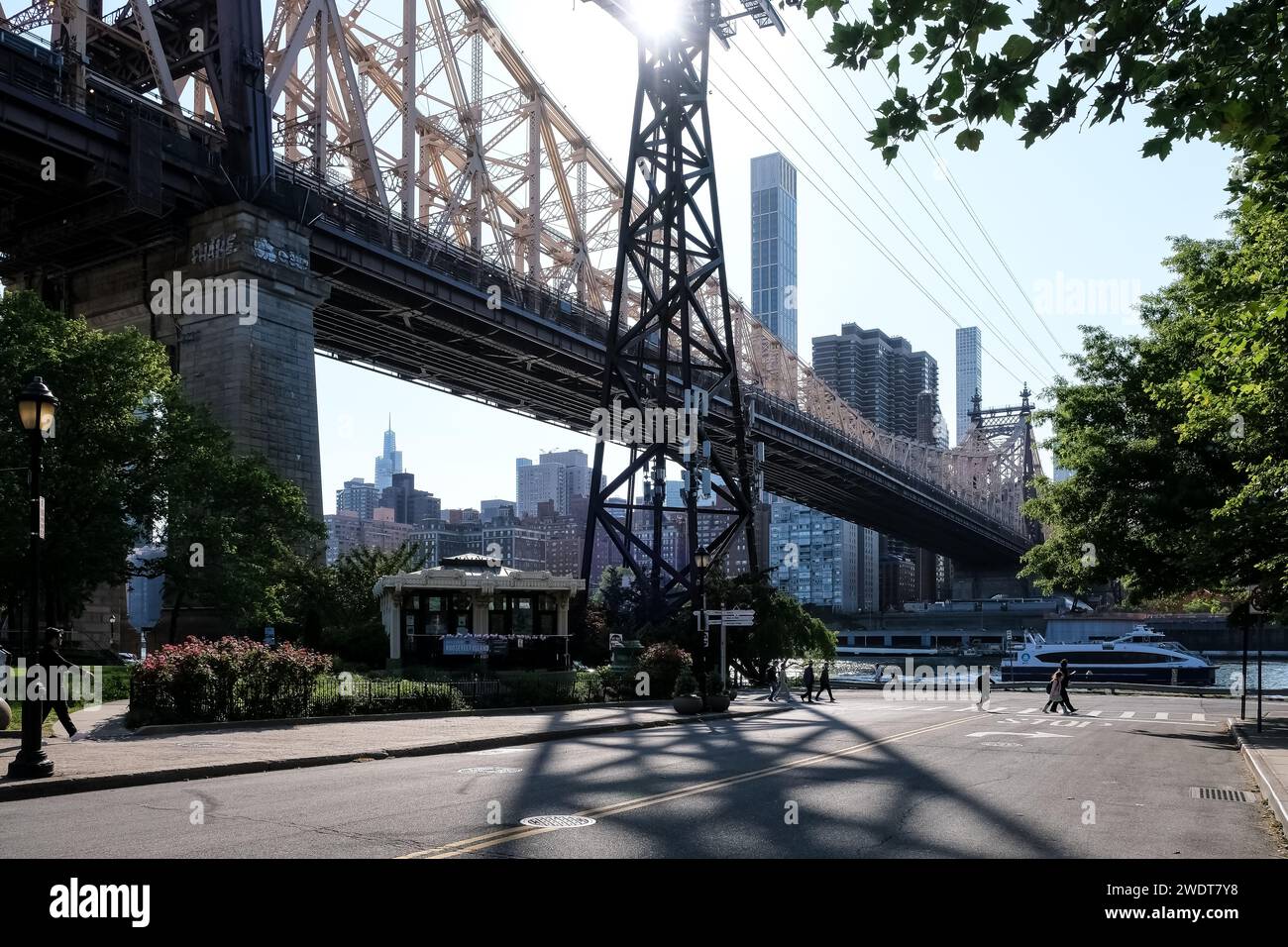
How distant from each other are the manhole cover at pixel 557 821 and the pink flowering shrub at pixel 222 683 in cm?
1223

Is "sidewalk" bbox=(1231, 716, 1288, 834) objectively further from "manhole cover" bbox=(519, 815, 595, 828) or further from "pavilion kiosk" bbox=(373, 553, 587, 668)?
"pavilion kiosk" bbox=(373, 553, 587, 668)

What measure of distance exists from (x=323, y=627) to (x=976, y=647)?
107220 millimetres

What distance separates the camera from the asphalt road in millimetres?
9266

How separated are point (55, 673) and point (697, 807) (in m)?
11.4

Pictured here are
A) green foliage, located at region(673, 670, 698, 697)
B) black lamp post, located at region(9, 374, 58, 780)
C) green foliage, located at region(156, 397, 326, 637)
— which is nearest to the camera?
black lamp post, located at region(9, 374, 58, 780)

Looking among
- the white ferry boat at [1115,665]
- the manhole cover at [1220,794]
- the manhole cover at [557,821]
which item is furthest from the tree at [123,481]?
the white ferry boat at [1115,665]

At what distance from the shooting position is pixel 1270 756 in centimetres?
1783

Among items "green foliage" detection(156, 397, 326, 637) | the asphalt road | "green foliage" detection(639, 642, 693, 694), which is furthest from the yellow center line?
"green foliage" detection(156, 397, 326, 637)

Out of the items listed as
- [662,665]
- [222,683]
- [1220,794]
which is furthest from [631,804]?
[662,665]

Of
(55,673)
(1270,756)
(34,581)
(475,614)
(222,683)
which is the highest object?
(34,581)

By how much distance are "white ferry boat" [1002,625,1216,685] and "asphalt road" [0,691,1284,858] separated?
51.4 m

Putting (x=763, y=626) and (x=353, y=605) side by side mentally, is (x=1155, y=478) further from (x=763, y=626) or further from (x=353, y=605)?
(x=353, y=605)

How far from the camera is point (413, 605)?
32.5 m

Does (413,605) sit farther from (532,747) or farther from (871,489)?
(871,489)
